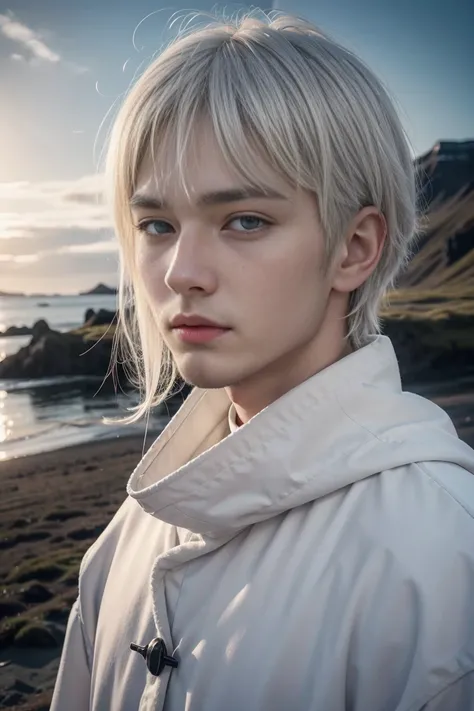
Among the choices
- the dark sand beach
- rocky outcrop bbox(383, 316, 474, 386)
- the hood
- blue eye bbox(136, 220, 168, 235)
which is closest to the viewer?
the hood

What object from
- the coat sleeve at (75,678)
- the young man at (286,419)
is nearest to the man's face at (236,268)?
Answer: the young man at (286,419)

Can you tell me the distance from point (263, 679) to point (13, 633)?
976 millimetres

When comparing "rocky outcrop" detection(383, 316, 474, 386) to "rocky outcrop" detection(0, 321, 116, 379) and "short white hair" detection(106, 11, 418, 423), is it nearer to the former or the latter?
"rocky outcrop" detection(0, 321, 116, 379)

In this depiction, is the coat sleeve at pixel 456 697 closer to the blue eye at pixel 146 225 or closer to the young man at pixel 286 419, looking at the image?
the young man at pixel 286 419

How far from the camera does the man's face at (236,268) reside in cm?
85

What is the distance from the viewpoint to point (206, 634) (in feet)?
2.78

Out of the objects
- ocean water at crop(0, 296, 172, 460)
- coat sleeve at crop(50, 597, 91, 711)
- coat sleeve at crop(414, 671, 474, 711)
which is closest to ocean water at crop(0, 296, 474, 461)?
ocean water at crop(0, 296, 172, 460)

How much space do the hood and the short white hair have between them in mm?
144

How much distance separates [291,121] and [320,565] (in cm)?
52

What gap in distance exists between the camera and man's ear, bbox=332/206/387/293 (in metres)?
0.95

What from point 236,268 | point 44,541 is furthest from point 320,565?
point 44,541

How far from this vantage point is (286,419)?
856 mm

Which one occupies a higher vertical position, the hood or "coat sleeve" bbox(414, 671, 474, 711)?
the hood

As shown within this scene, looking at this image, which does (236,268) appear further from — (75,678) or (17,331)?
(17,331)
